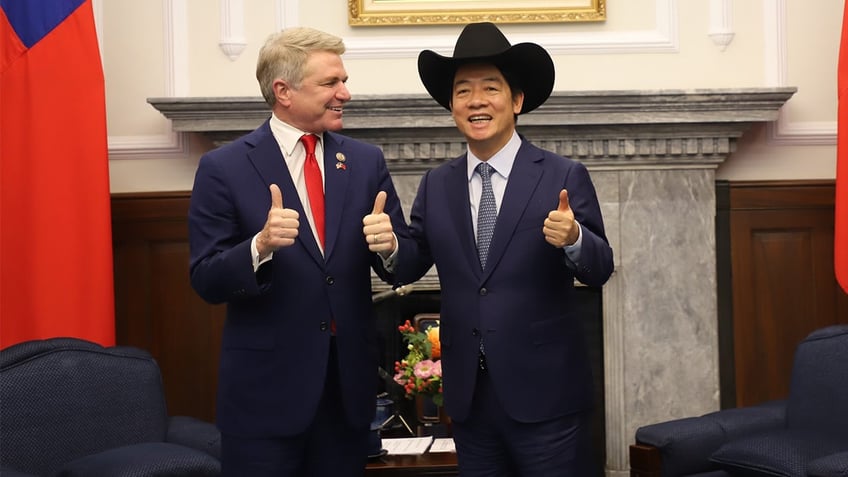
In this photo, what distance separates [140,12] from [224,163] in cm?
226

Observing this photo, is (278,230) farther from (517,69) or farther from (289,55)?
(517,69)

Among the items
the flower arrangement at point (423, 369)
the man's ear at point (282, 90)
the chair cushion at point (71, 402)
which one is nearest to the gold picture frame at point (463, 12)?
the flower arrangement at point (423, 369)

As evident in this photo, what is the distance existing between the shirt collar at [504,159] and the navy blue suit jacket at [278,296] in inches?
11.5

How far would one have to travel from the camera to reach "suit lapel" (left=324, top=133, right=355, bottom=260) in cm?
228

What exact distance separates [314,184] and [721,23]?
2.58 metres

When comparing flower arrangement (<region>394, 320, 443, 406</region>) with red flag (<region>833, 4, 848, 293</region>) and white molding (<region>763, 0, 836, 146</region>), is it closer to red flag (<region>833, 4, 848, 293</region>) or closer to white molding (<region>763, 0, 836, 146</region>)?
red flag (<region>833, 4, 848, 293</region>)

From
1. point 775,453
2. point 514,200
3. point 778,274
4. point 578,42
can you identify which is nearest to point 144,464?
point 514,200

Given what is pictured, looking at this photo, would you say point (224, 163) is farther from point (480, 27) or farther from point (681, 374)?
point (681, 374)

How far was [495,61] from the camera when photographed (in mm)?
2355

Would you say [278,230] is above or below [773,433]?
above

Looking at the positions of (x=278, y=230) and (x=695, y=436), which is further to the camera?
(x=695, y=436)

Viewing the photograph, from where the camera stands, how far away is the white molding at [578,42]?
4.25 m

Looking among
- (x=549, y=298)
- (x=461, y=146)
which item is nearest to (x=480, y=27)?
(x=549, y=298)

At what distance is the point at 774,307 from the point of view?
432cm
